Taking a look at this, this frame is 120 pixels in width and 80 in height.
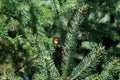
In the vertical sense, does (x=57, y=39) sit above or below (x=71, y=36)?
below

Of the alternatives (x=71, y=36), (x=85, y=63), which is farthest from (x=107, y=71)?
(x=71, y=36)

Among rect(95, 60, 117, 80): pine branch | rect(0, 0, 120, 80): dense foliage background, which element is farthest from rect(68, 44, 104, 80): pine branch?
rect(95, 60, 117, 80): pine branch

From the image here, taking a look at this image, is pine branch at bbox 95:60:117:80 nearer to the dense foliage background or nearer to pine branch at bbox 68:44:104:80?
the dense foliage background

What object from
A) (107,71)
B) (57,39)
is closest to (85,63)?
(107,71)

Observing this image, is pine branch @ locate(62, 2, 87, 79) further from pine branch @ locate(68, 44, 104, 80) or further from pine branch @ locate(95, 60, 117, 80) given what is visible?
pine branch @ locate(95, 60, 117, 80)

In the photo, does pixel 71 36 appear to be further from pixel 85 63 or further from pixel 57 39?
pixel 57 39

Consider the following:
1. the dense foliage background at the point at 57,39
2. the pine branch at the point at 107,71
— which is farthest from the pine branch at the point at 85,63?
the pine branch at the point at 107,71

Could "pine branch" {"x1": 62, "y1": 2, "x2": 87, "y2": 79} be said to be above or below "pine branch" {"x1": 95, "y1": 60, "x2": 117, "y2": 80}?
above

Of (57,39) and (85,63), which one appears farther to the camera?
(57,39)

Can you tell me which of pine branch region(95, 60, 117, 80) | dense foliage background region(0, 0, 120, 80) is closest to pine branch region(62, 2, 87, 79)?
dense foliage background region(0, 0, 120, 80)

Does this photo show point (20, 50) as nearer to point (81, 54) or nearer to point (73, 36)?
point (81, 54)
